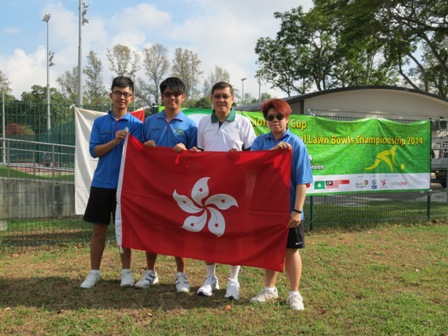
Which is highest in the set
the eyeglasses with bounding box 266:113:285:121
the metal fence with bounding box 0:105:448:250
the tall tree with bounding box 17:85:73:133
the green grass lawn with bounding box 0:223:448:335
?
the tall tree with bounding box 17:85:73:133

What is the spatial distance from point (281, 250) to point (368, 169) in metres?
4.82

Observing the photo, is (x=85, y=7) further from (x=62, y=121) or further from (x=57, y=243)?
(x=57, y=243)

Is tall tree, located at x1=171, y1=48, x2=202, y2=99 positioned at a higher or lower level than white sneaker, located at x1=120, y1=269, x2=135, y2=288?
higher

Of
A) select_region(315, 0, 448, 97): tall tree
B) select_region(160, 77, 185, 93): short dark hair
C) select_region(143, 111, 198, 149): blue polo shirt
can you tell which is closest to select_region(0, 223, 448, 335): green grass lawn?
select_region(143, 111, 198, 149): blue polo shirt

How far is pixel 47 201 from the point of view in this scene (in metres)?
7.83

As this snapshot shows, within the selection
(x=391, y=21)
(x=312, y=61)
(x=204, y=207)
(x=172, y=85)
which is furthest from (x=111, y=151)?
(x=312, y=61)

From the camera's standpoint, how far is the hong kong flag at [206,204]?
3924 mm

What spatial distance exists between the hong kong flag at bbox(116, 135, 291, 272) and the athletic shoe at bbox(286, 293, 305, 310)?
0.32 metres

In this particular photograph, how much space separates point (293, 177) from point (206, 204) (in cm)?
95

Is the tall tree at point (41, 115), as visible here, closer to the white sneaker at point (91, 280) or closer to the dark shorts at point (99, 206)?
the dark shorts at point (99, 206)

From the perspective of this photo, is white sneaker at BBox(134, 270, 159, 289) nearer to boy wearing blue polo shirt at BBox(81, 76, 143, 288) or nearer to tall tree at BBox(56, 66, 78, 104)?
boy wearing blue polo shirt at BBox(81, 76, 143, 288)

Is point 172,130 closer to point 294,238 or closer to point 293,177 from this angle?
point 293,177

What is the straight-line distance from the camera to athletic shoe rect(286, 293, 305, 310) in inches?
151

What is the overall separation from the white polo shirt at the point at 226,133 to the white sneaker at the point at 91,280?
1829mm
